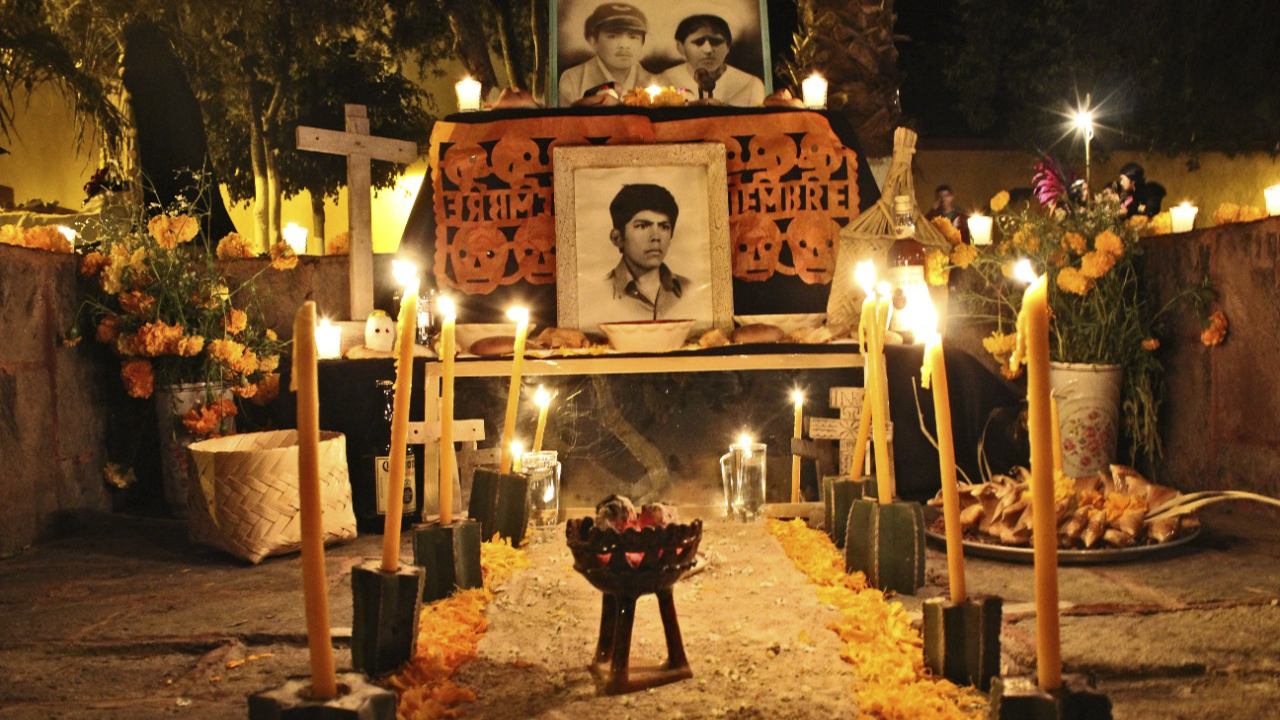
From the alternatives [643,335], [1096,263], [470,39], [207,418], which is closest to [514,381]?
[643,335]

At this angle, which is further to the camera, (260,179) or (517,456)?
(260,179)

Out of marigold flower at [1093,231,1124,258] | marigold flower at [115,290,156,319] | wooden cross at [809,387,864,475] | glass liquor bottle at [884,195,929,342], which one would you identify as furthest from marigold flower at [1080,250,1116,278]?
marigold flower at [115,290,156,319]

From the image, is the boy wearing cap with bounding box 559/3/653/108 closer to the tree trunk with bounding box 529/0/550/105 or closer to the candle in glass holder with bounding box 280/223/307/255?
the candle in glass holder with bounding box 280/223/307/255

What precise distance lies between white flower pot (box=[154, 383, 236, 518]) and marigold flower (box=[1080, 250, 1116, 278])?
3.93m

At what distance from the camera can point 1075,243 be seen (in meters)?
4.54

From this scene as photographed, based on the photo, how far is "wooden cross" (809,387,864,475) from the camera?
12.1 feet

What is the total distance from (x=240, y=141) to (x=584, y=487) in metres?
11.7

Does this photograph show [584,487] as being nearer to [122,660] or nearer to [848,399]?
[848,399]

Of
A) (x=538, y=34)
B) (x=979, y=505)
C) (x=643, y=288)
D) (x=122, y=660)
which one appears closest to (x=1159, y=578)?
(x=979, y=505)

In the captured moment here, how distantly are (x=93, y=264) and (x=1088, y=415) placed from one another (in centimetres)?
455

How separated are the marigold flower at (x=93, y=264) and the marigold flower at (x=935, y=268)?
3.75 m

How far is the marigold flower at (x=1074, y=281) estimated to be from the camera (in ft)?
14.7

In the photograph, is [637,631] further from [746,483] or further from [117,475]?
[117,475]

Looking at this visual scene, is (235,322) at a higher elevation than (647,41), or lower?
lower
